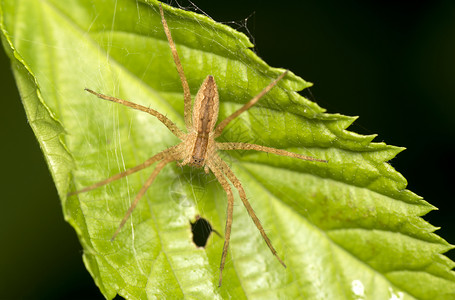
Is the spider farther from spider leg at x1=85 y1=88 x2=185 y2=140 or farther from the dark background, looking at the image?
the dark background

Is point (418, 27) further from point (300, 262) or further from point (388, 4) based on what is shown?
point (300, 262)

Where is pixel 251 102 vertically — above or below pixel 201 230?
above

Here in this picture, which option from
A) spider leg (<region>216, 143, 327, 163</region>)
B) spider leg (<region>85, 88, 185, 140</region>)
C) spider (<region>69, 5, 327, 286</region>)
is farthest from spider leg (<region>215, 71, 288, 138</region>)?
spider leg (<region>85, 88, 185, 140</region>)

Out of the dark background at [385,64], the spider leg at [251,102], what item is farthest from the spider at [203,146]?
the dark background at [385,64]

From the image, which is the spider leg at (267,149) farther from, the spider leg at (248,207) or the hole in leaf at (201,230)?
the hole in leaf at (201,230)

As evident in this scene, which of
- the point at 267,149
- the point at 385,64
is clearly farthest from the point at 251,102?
the point at 385,64

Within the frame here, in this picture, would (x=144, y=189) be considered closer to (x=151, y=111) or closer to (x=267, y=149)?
(x=151, y=111)

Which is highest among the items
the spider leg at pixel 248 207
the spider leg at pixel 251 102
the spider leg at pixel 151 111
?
the spider leg at pixel 251 102
